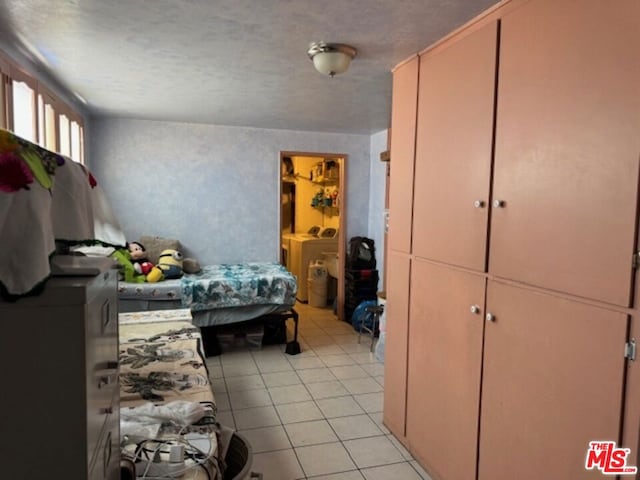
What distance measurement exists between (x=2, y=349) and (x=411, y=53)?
2.32 metres

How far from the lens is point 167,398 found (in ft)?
5.63

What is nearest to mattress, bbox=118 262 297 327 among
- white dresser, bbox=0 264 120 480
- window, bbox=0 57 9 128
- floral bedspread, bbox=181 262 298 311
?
floral bedspread, bbox=181 262 298 311

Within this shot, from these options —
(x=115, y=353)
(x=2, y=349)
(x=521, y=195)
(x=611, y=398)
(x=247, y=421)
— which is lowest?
(x=247, y=421)

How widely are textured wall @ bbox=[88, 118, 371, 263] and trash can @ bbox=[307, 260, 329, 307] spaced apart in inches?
30.3

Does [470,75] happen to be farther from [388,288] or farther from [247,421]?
[247,421]

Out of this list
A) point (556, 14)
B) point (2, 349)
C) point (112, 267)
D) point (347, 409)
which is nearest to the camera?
point (2, 349)

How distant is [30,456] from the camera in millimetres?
764

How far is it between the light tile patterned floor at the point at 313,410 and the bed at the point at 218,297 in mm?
339

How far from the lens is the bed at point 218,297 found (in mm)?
3777

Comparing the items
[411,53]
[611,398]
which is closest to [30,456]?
[611,398]

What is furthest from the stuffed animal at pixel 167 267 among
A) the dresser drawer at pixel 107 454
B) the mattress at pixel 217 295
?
the dresser drawer at pixel 107 454

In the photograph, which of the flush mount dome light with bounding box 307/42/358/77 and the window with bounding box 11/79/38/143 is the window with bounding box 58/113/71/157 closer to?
the window with bounding box 11/79/38/143

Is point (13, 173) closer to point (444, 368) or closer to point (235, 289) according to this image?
point (444, 368)

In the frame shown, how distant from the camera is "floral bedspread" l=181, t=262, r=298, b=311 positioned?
385 cm
